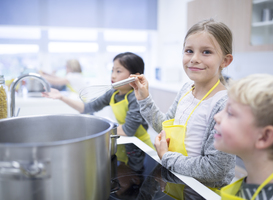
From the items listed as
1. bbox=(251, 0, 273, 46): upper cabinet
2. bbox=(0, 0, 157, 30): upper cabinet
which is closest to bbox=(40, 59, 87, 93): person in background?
bbox=(0, 0, 157, 30): upper cabinet

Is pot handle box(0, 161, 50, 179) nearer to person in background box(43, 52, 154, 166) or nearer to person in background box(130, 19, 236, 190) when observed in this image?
person in background box(130, 19, 236, 190)

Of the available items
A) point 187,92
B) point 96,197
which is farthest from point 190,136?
point 96,197

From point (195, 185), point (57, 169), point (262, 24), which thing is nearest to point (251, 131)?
point (195, 185)

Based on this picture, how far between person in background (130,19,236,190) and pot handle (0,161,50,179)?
42 cm

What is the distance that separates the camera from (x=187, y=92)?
3.14 ft

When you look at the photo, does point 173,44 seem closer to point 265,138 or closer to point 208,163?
point 208,163

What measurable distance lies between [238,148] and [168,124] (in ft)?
1.40

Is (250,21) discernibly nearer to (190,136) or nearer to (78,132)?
(190,136)

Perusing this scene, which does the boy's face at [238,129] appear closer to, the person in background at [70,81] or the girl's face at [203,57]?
the girl's face at [203,57]

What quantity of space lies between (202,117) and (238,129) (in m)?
0.33

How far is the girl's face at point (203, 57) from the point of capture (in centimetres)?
81

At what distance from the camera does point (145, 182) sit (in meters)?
0.66

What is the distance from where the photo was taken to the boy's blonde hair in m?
0.45

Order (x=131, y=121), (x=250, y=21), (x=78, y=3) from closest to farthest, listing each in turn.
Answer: (x=131, y=121) → (x=250, y=21) → (x=78, y=3)
